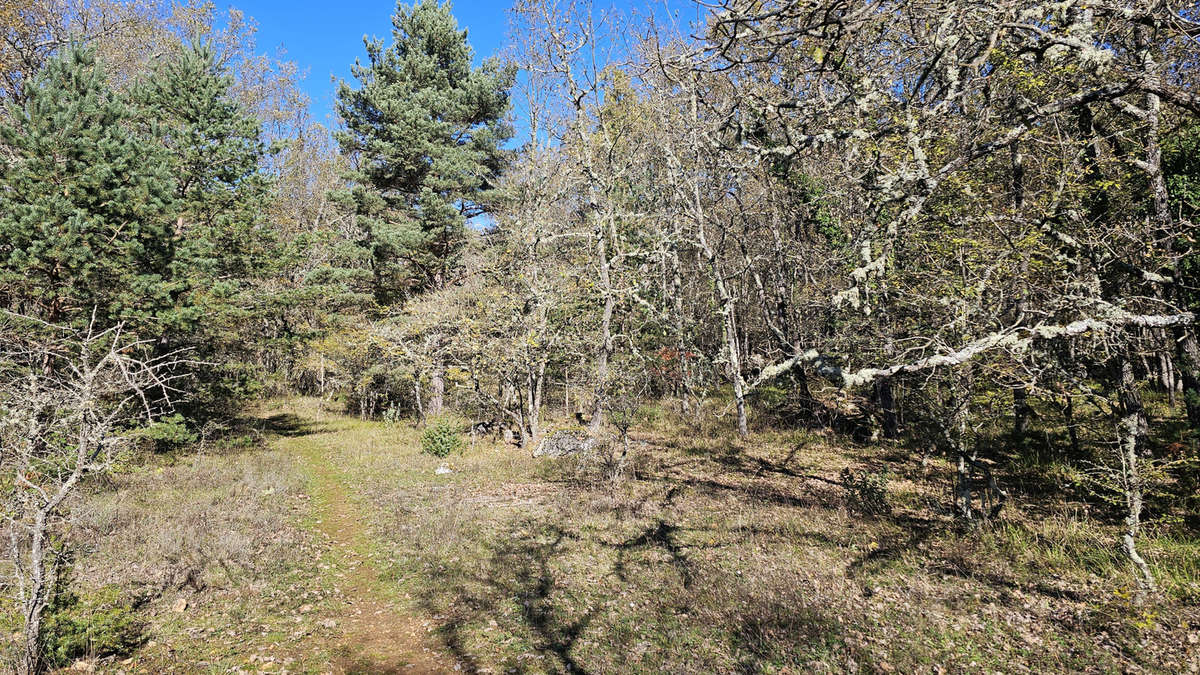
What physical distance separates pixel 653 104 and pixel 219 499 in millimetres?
15675

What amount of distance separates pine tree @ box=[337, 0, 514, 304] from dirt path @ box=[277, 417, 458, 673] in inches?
536

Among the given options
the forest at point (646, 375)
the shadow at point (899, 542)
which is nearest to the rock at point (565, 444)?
the forest at point (646, 375)

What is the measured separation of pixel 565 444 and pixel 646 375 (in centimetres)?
309

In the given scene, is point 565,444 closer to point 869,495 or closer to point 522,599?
point 869,495

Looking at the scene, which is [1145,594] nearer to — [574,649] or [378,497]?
[574,649]

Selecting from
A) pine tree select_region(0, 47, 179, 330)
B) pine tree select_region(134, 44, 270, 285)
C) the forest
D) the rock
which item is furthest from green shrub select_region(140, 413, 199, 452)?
the rock

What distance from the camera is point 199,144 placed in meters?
14.7

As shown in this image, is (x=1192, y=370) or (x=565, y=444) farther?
(x=565, y=444)

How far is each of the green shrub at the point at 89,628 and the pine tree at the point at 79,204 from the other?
601cm

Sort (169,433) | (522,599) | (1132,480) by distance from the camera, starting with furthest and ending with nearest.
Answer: (169,433) → (522,599) → (1132,480)

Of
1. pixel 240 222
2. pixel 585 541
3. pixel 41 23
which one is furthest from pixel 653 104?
pixel 41 23

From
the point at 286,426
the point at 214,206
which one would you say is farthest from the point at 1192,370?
the point at 286,426

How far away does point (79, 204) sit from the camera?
10.8 meters

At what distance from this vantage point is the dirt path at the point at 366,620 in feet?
19.1
